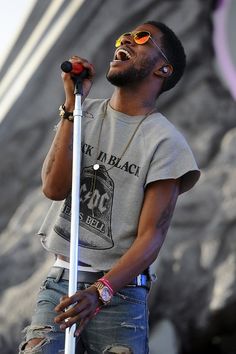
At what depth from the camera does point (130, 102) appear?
7.86 feet

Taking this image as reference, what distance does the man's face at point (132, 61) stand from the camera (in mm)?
2363

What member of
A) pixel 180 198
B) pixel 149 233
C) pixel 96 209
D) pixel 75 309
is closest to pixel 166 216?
pixel 149 233

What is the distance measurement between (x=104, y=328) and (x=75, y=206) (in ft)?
1.24

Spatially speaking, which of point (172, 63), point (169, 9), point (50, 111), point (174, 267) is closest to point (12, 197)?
point (50, 111)

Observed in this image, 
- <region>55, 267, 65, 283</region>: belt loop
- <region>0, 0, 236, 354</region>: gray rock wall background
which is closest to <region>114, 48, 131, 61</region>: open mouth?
<region>55, 267, 65, 283</region>: belt loop

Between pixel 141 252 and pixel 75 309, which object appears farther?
pixel 141 252

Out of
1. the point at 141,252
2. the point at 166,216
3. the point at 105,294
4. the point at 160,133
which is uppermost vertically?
the point at 160,133

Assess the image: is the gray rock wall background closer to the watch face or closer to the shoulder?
the shoulder

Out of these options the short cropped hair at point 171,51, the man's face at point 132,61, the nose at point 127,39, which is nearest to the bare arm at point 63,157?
the man's face at point 132,61

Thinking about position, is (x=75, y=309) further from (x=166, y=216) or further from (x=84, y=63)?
(x=84, y=63)

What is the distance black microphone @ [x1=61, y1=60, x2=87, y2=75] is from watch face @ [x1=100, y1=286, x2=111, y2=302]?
23.7 inches

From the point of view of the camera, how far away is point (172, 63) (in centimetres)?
252

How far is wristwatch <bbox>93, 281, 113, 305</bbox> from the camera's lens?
2055mm

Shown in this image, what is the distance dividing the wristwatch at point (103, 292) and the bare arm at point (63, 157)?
1.11ft
